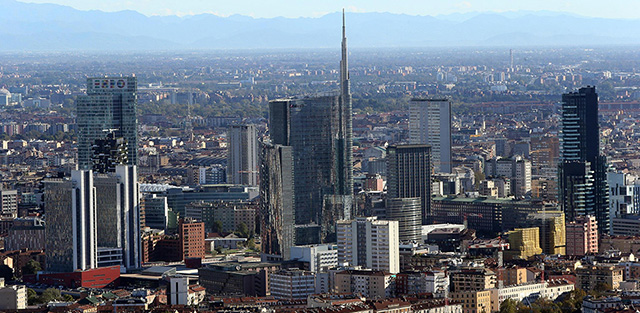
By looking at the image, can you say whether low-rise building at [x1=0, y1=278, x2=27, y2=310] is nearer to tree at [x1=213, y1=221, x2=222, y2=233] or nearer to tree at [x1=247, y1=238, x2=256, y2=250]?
tree at [x1=247, y1=238, x2=256, y2=250]

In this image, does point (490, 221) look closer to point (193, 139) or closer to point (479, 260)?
point (479, 260)

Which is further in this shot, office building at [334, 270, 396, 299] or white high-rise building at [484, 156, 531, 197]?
white high-rise building at [484, 156, 531, 197]

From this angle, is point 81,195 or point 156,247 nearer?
point 81,195

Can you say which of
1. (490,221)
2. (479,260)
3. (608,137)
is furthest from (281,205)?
(608,137)

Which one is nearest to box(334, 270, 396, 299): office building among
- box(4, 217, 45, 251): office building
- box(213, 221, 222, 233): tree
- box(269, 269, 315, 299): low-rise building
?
box(269, 269, 315, 299): low-rise building

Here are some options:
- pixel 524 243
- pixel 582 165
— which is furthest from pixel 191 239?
pixel 582 165

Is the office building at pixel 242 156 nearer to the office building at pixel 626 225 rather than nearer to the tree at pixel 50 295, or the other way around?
the office building at pixel 626 225
